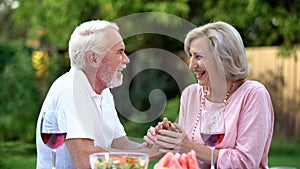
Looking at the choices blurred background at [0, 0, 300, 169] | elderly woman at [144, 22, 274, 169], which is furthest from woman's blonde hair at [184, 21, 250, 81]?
blurred background at [0, 0, 300, 169]

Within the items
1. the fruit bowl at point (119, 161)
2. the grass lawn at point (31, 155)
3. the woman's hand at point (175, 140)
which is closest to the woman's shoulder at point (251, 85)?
the woman's hand at point (175, 140)

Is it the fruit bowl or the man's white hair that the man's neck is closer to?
the man's white hair

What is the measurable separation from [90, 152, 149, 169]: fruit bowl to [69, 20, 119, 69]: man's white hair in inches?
30.0

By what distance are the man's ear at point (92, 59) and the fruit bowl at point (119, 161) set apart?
75 cm

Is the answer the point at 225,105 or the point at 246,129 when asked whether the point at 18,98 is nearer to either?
the point at 225,105

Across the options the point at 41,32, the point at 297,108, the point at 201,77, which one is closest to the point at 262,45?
the point at 297,108

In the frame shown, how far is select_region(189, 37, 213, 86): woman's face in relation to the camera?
2.66m

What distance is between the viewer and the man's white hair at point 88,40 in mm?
2551

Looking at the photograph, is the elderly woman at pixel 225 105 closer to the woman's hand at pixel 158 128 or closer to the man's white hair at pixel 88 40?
the woman's hand at pixel 158 128

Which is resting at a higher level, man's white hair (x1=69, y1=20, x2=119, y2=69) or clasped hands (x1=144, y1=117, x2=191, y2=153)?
man's white hair (x1=69, y1=20, x2=119, y2=69)

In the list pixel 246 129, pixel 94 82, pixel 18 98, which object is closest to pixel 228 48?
pixel 246 129

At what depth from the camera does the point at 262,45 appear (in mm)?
8203

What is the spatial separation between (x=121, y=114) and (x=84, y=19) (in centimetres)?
116

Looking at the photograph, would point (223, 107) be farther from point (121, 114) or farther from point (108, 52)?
point (121, 114)
